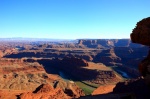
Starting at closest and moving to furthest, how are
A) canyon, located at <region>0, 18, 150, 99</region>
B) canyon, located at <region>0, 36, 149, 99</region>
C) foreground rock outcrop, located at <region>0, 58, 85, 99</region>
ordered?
canyon, located at <region>0, 18, 150, 99</region>, foreground rock outcrop, located at <region>0, 58, 85, 99</region>, canyon, located at <region>0, 36, 149, 99</region>

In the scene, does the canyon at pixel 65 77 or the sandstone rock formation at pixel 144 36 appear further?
the canyon at pixel 65 77

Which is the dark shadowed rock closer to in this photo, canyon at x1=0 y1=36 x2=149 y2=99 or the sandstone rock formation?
the sandstone rock formation

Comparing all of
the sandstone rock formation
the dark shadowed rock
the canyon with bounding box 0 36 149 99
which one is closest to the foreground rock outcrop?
the canyon with bounding box 0 36 149 99

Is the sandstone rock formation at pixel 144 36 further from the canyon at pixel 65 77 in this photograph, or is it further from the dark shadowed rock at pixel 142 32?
the canyon at pixel 65 77

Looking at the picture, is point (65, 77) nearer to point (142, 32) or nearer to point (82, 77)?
point (82, 77)

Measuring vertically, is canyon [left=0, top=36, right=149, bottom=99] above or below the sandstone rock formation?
below

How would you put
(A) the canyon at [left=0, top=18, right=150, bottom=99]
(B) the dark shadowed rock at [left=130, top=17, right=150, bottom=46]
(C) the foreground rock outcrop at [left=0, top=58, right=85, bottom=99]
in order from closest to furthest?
(B) the dark shadowed rock at [left=130, top=17, right=150, bottom=46] → (A) the canyon at [left=0, top=18, right=150, bottom=99] → (C) the foreground rock outcrop at [left=0, top=58, right=85, bottom=99]

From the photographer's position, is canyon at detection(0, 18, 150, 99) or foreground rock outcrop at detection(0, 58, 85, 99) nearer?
canyon at detection(0, 18, 150, 99)

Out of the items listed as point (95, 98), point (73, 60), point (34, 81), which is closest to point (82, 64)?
point (73, 60)

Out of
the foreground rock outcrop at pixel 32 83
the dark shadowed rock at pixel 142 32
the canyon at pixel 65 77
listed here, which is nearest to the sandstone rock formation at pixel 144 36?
the dark shadowed rock at pixel 142 32

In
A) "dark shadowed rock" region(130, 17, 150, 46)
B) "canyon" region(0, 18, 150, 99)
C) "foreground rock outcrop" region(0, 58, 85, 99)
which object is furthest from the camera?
"foreground rock outcrop" region(0, 58, 85, 99)

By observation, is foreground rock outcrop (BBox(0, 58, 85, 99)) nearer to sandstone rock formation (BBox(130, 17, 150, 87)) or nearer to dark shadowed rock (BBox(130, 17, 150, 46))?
sandstone rock formation (BBox(130, 17, 150, 87))

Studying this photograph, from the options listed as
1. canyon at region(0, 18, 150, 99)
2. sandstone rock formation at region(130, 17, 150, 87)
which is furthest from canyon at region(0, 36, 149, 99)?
sandstone rock formation at region(130, 17, 150, 87)
